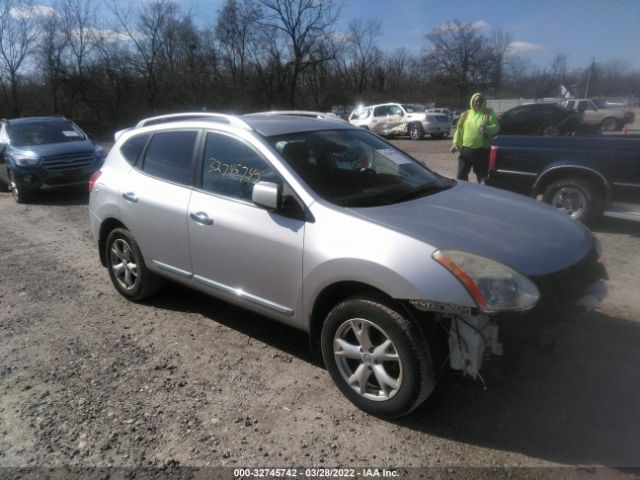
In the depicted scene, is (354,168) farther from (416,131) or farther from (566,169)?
(416,131)

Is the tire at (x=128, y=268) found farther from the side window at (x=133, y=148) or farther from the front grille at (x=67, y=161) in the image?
the front grille at (x=67, y=161)

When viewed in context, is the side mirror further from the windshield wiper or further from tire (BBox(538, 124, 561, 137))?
tire (BBox(538, 124, 561, 137))

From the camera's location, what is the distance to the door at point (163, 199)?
12.5 ft

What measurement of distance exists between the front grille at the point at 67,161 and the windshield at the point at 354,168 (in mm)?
7873

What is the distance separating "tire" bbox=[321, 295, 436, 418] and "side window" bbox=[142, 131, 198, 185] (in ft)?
5.76

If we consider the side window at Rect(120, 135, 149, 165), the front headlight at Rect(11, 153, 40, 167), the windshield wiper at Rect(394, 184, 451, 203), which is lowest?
the front headlight at Rect(11, 153, 40, 167)

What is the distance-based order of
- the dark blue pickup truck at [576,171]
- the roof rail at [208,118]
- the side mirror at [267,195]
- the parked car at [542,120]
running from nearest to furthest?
the side mirror at [267,195]
the roof rail at [208,118]
the dark blue pickup truck at [576,171]
the parked car at [542,120]

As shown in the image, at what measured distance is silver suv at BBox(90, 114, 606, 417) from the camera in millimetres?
2529

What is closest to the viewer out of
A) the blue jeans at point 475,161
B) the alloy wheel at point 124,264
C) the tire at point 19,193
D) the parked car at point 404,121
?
the alloy wheel at point 124,264

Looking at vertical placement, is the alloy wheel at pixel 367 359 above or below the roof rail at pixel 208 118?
below

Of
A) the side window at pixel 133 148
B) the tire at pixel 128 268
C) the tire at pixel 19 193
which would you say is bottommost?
the tire at pixel 19 193

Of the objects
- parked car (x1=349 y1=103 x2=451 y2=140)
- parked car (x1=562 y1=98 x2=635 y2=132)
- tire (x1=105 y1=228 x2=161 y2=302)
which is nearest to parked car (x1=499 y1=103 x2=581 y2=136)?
parked car (x1=349 y1=103 x2=451 y2=140)

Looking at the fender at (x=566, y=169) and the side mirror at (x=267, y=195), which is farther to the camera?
the fender at (x=566, y=169)

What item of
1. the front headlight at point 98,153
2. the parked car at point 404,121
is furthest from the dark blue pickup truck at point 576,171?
the parked car at point 404,121
